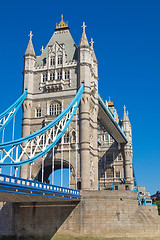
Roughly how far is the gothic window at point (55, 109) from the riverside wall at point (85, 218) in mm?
12397

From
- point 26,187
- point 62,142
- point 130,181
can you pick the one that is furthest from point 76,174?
point 130,181

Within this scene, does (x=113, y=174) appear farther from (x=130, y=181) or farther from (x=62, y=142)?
(x=62, y=142)

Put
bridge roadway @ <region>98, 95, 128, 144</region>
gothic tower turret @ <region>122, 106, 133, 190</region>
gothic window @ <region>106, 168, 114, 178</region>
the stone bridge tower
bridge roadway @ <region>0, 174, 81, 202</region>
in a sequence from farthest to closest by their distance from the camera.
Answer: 1. gothic window @ <region>106, 168, 114, 178</region>
2. gothic tower turret @ <region>122, 106, 133, 190</region>
3. bridge roadway @ <region>98, 95, 128, 144</region>
4. the stone bridge tower
5. bridge roadway @ <region>0, 174, 81, 202</region>

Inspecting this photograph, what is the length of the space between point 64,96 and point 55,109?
2176mm

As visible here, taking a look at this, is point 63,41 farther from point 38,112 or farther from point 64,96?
point 38,112

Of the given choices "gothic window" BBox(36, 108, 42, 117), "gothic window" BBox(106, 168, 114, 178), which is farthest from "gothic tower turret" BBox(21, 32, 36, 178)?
"gothic window" BBox(106, 168, 114, 178)

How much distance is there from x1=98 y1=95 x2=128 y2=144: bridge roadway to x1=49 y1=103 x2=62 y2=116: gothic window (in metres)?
7.50

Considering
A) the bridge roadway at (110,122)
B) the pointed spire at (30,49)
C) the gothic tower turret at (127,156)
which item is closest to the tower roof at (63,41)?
the pointed spire at (30,49)

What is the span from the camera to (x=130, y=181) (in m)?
65.4

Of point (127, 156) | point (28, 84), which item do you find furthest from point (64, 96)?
point (127, 156)

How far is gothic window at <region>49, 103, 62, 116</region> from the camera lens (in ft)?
144

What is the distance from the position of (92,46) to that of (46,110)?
13.0 m

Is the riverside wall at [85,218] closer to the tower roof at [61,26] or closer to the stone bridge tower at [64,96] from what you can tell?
the stone bridge tower at [64,96]

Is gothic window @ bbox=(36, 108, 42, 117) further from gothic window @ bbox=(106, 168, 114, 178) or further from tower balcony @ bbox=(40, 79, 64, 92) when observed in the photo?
gothic window @ bbox=(106, 168, 114, 178)
